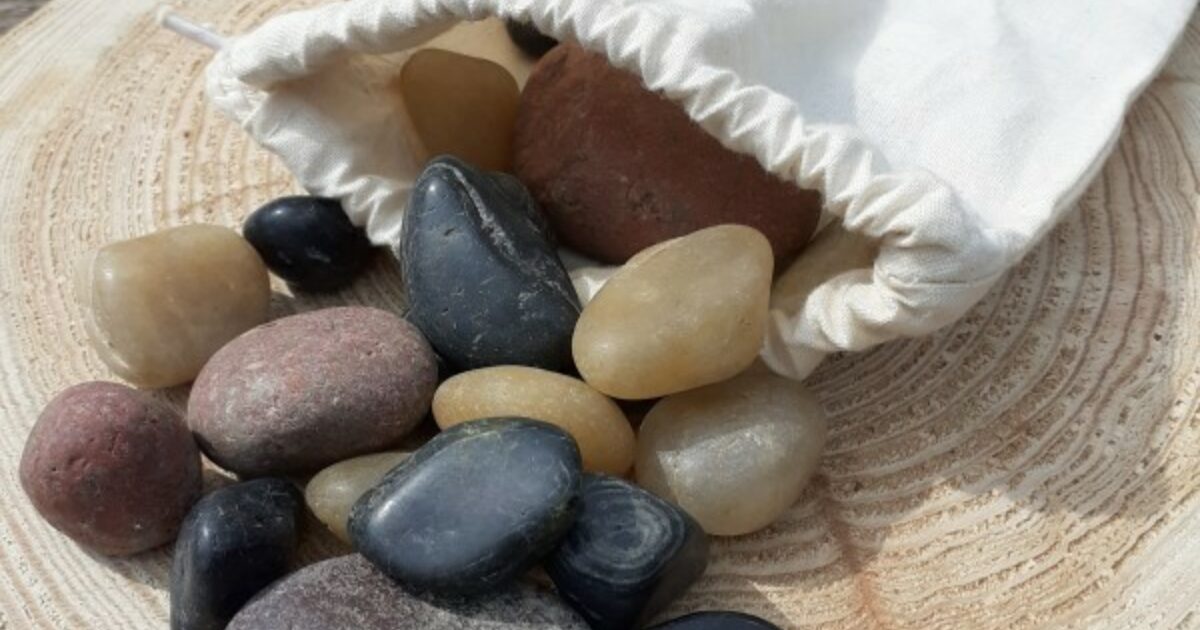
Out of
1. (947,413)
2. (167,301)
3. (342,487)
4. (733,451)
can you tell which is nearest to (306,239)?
(167,301)

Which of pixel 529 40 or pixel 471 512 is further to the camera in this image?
pixel 529 40

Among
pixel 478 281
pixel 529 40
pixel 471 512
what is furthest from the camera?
pixel 529 40

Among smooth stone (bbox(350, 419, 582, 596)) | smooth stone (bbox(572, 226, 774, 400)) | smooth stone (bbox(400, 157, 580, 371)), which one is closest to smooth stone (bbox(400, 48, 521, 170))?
smooth stone (bbox(400, 157, 580, 371))

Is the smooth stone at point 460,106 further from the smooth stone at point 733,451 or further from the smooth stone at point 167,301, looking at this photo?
the smooth stone at point 733,451

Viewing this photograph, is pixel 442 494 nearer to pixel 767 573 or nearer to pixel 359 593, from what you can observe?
pixel 359 593

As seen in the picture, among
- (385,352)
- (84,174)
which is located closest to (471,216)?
(385,352)

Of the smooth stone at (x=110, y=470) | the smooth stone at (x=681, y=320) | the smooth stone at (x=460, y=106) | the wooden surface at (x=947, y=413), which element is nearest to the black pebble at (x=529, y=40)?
the smooth stone at (x=460, y=106)

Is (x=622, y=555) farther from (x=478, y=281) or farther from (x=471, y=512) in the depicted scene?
(x=478, y=281)
